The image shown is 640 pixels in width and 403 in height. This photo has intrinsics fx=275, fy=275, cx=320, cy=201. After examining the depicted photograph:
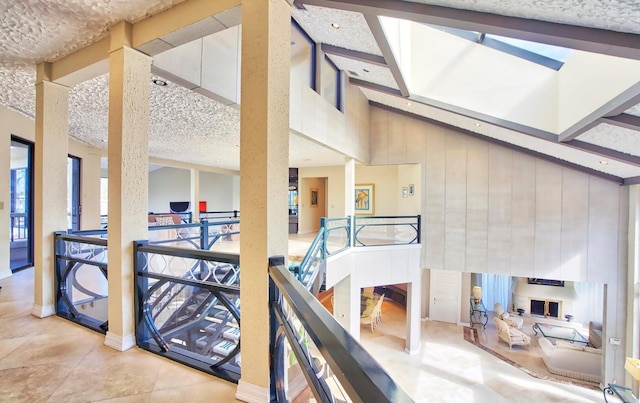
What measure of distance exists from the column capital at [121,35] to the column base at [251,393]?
8.15ft

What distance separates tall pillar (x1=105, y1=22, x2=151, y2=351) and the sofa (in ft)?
28.1

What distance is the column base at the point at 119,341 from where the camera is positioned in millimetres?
2029

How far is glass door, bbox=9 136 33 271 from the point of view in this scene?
14.7ft

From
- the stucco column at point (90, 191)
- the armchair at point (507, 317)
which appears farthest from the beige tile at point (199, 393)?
the armchair at point (507, 317)

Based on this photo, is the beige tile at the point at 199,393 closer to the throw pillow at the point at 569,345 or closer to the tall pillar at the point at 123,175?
the tall pillar at the point at 123,175

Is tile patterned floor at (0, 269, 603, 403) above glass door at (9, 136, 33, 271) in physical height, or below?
below

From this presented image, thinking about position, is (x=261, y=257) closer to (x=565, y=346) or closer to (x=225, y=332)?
(x=225, y=332)

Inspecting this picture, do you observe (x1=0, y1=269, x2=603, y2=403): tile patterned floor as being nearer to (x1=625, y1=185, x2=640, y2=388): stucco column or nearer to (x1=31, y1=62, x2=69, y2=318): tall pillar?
(x1=31, y1=62, x2=69, y2=318): tall pillar

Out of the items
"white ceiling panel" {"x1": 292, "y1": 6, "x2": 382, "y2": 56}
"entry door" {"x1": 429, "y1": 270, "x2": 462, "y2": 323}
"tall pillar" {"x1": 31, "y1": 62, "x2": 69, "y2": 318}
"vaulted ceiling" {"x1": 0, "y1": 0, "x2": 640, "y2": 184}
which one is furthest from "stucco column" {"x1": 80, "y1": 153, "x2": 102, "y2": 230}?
"entry door" {"x1": 429, "y1": 270, "x2": 462, "y2": 323}

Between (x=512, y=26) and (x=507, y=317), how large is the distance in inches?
381

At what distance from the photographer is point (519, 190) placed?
6.00 metres

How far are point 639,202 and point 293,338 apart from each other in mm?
7258

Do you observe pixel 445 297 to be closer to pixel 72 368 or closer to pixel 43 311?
pixel 72 368

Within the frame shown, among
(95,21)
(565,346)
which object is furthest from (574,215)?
(95,21)
